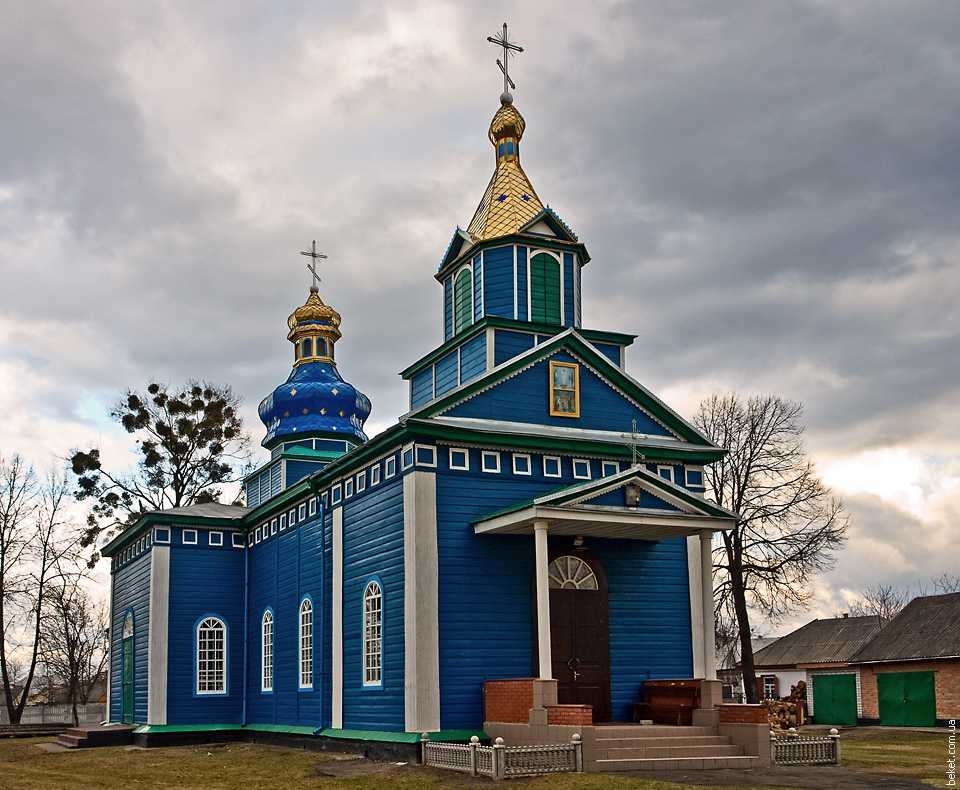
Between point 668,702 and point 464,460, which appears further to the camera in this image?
point 464,460

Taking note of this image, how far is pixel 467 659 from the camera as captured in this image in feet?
66.6

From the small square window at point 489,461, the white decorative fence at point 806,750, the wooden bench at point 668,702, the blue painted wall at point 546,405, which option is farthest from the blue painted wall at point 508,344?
the white decorative fence at point 806,750

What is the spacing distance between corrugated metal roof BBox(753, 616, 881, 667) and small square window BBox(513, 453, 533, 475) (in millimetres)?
25008

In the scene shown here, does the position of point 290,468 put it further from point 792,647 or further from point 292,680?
point 792,647

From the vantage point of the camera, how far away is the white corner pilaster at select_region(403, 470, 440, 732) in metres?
19.7

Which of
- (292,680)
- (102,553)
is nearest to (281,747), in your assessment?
(292,680)

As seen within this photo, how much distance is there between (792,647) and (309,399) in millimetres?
23326

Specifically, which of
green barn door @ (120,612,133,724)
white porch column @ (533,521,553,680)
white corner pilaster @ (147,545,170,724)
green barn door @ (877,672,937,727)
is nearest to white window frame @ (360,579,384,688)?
white porch column @ (533,521,553,680)

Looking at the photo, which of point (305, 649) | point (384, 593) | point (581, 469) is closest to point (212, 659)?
point (305, 649)

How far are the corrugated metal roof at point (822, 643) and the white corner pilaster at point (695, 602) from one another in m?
21.9

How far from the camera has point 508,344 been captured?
2344 centimetres

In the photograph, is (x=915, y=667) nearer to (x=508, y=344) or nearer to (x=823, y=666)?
(x=823, y=666)

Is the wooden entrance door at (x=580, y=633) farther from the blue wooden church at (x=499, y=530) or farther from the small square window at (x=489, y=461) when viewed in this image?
the small square window at (x=489, y=461)

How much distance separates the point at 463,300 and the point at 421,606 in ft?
26.7
